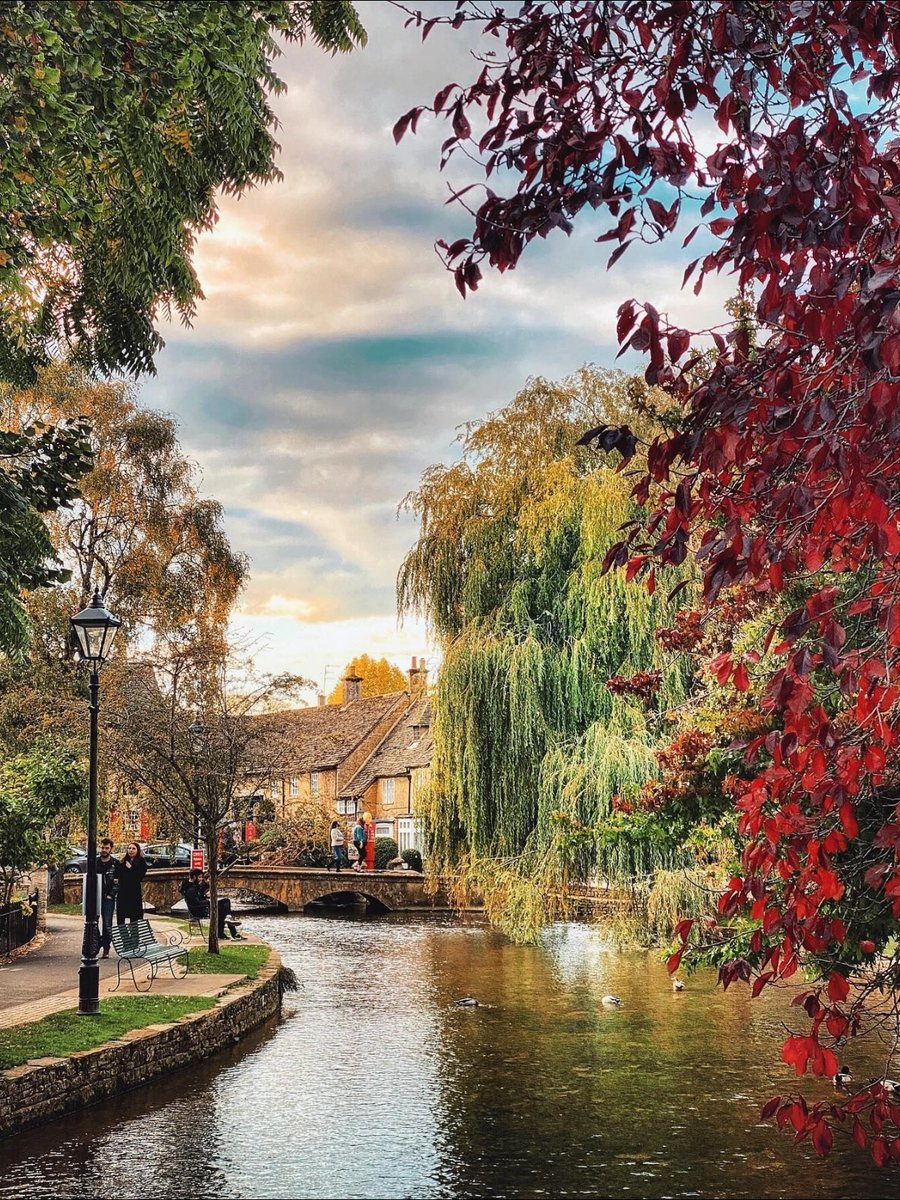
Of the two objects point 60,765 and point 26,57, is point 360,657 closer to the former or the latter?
point 60,765

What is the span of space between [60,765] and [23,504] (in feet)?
29.4

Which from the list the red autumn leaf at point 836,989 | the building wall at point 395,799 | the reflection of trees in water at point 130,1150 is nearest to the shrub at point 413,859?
the building wall at point 395,799

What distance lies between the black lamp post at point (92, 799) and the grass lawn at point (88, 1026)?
0.86ft

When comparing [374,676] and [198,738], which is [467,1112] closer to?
[198,738]

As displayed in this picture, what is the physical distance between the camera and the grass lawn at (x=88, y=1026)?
11188mm

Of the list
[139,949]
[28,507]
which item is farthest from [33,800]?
[28,507]

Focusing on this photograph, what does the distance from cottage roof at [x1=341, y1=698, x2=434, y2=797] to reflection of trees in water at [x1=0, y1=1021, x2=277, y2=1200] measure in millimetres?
37739

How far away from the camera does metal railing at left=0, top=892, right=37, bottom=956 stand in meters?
18.8

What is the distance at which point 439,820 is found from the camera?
2125cm

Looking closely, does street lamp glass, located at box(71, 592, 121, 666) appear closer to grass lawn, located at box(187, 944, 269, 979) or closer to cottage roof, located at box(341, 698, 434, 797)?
grass lawn, located at box(187, 944, 269, 979)

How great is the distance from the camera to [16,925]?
19.7 m

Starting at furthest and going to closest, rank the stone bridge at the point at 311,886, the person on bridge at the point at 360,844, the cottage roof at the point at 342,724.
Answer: the cottage roof at the point at 342,724 → the person on bridge at the point at 360,844 → the stone bridge at the point at 311,886

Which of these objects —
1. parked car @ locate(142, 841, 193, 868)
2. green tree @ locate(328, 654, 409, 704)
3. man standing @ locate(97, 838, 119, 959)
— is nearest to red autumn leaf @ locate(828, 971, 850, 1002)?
man standing @ locate(97, 838, 119, 959)

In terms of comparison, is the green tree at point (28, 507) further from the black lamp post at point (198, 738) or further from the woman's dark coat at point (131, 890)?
the black lamp post at point (198, 738)
